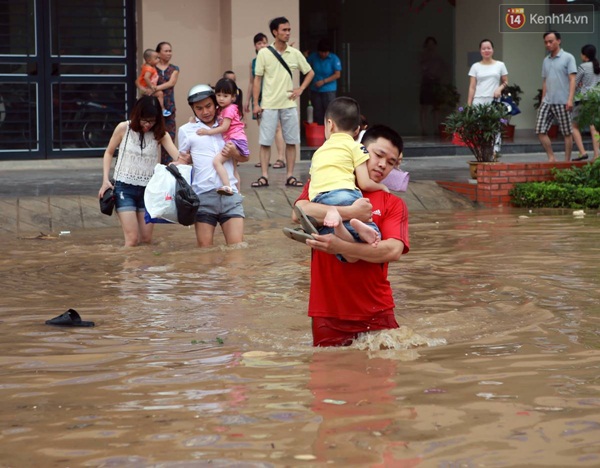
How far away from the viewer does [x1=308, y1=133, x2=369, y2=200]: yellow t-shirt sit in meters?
5.89

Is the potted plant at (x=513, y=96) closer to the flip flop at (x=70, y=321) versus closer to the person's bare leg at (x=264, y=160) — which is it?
the person's bare leg at (x=264, y=160)

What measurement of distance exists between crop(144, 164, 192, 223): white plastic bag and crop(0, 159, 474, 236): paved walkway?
286 cm

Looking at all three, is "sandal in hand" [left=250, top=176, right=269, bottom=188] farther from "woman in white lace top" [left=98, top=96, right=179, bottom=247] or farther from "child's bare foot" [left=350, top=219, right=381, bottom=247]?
"child's bare foot" [left=350, top=219, right=381, bottom=247]

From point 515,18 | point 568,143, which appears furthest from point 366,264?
point 515,18

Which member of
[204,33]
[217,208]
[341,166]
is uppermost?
[204,33]

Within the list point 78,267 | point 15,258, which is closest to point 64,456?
point 78,267

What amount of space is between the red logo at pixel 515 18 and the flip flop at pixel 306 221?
16.7m

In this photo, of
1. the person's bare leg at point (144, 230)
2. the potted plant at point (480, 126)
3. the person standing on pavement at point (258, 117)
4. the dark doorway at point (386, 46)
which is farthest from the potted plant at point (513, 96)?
the person's bare leg at point (144, 230)

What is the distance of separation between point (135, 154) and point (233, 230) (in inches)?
46.9

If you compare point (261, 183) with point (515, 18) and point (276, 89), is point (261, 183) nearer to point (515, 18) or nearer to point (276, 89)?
point (276, 89)

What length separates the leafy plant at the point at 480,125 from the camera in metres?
14.4

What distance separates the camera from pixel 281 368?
6023 mm

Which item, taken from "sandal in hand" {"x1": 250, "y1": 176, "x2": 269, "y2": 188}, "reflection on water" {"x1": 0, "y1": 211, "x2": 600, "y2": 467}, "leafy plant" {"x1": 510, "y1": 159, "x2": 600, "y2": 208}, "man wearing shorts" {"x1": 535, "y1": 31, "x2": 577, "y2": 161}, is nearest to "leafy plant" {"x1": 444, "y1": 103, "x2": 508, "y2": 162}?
"leafy plant" {"x1": 510, "y1": 159, "x2": 600, "y2": 208}

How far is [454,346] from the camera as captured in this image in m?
6.57
